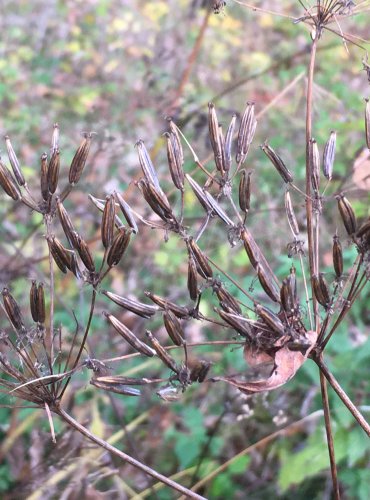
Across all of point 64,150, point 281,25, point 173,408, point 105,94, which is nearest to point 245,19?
point 281,25

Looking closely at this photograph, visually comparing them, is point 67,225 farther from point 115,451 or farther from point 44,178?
point 115,451

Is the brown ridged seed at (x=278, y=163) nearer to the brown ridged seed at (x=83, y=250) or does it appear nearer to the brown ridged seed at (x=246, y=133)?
the brown ridged seed at (x=246, y=133)

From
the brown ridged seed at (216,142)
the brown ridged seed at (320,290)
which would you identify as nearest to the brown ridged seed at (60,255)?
the brown ridged seed at (216,142)

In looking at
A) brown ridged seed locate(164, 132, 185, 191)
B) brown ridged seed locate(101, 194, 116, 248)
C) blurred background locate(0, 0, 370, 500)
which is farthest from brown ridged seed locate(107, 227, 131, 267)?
blurred background locate(0, 0, 370, 500)

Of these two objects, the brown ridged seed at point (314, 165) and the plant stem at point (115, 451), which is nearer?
the plant stem at point (115, 451)

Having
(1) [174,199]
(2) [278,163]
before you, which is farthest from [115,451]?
(1) [174,199]

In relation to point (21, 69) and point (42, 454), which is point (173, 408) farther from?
point (21, 69)
